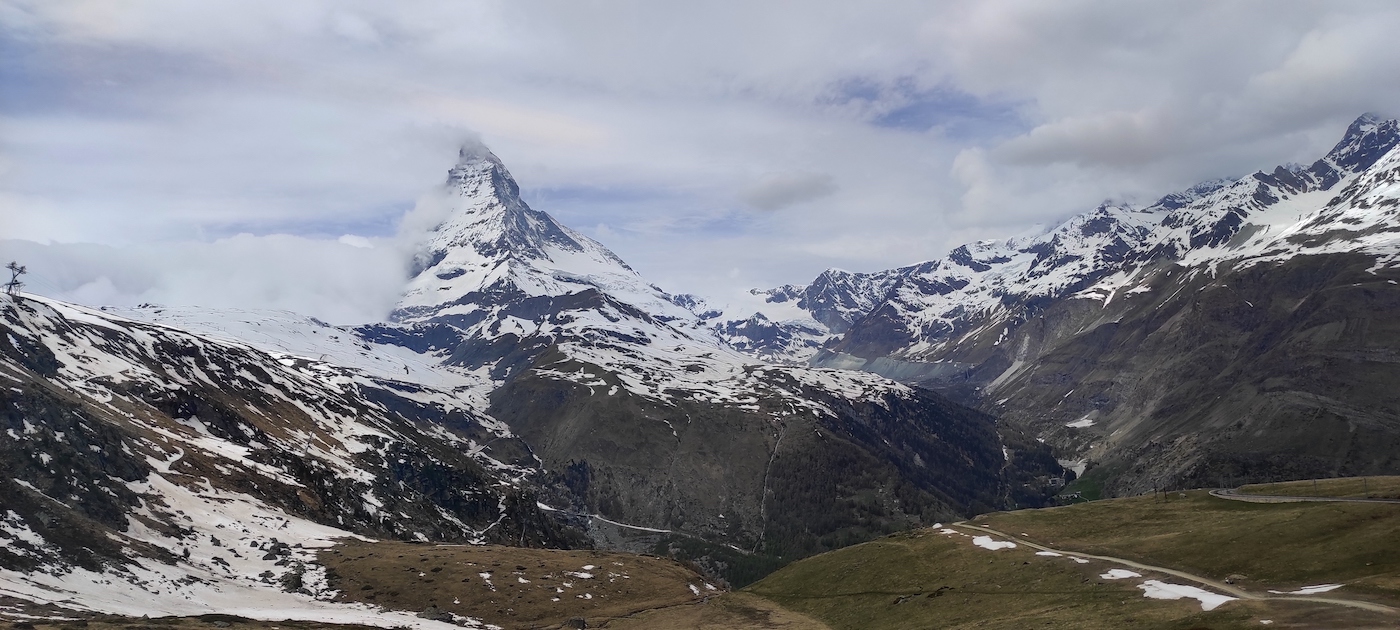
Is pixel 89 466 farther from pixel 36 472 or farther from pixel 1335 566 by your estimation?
pixel 1335 566

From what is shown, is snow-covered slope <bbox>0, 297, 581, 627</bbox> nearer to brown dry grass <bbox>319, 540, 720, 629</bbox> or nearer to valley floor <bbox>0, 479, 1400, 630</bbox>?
brown dry grass <bbox>319, 540, 720, 629</bbox>


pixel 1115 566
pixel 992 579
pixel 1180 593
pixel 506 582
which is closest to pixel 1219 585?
pixel 1180 593

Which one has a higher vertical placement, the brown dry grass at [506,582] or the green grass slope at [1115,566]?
the green grass slope at [1115,566]

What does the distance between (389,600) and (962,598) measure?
6696 cm

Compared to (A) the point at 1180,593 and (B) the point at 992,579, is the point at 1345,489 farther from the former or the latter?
(A) the point at 1180,593

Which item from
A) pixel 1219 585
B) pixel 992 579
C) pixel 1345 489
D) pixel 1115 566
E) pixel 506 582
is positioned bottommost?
pixel 506 582

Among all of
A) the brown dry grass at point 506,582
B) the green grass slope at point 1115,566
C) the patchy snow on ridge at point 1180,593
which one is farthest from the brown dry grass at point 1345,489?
the brown dry grass at point 506,582

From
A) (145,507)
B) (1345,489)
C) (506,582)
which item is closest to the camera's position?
(506,582)

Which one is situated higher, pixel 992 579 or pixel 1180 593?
pixel 1180 593

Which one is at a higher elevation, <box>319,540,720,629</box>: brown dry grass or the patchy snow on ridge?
the patchy snow on ridge

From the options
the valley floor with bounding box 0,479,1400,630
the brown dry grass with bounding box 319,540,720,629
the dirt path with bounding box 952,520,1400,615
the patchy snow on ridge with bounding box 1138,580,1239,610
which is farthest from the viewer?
the brown dry grass with bounding box 319,540,720,629

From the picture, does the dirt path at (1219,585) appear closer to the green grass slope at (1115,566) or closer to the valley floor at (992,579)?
the valley floor at (992,579)

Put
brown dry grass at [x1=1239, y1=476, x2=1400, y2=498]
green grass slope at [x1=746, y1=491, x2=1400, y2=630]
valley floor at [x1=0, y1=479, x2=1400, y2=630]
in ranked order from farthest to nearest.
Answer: brown dry grass at [x1=1239, y1=476, x2=1400, y2=498]
valley floor at [x1=0, y1=479, x2=1400, y2=630]
green grass slope at [x1=746, y1=491, x2=1400, y2=630]

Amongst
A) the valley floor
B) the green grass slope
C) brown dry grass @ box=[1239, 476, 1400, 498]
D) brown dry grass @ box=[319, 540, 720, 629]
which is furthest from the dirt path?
brown dry grass @ box=[1239, 476, 1400, 498]
